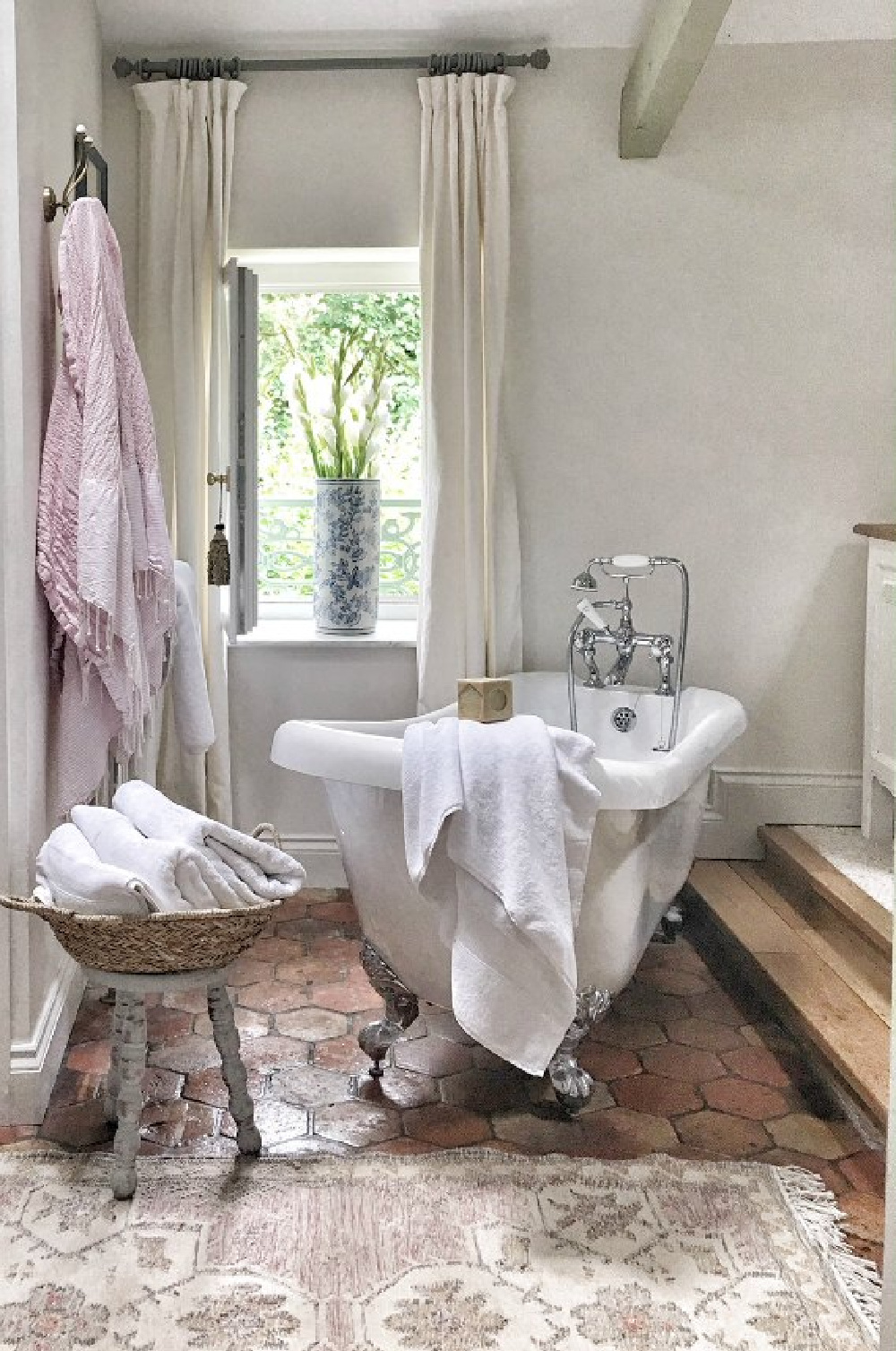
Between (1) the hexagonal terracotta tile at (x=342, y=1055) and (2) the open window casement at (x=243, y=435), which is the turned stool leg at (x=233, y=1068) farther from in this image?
(2) the open window casement at (x=243, y=435)

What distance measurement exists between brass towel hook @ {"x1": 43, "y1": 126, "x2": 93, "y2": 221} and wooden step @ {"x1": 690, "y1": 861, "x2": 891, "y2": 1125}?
223cm

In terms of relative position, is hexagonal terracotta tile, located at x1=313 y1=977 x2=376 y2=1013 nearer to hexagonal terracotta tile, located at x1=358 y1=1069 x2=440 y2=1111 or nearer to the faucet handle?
hexagonal terracotta tile, located at x1=358 y1=1069 x2=440 y2=1111

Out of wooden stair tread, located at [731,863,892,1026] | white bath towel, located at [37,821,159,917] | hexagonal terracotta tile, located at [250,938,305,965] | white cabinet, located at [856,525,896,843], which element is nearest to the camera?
white bath towel, located at [37,821,159,917]

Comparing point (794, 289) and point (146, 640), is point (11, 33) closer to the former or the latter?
point (146, 640)

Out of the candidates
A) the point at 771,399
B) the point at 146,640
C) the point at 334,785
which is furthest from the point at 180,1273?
the point at 771,399

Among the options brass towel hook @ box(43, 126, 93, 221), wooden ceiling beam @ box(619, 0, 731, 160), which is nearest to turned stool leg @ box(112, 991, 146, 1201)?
brass towel hook @ box(43, 126, 93, 221)

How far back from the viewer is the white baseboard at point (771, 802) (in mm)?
4066

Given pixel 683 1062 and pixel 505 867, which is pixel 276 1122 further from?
pixel 683 1062

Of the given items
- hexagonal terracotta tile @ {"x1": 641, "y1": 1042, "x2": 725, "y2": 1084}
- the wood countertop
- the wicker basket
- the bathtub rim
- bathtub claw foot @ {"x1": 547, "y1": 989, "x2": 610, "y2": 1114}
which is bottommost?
hexagonal terracotta tile @ {"x1": 641, "y1": 1042, "x2": 725, "y2": 1084}

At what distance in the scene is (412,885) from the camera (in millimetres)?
2533

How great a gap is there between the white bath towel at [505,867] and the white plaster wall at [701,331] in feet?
5.65

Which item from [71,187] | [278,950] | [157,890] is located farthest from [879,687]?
[71,187]

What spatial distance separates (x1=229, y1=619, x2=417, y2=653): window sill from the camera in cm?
402

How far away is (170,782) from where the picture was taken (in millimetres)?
3916
